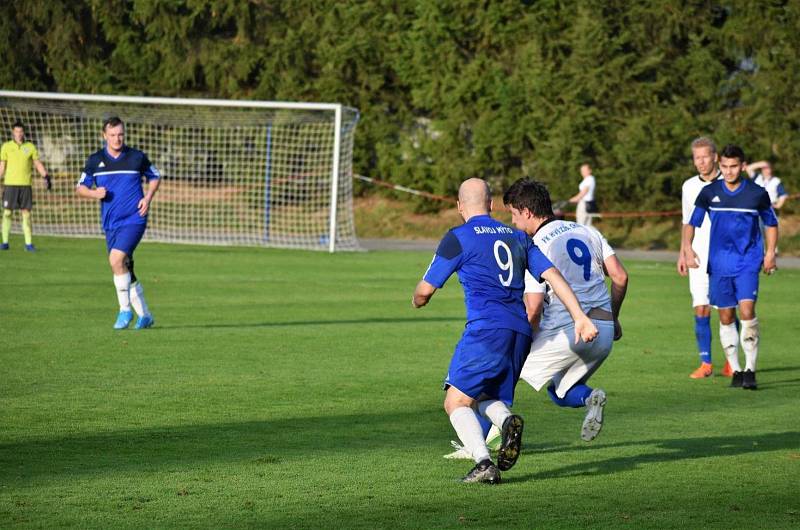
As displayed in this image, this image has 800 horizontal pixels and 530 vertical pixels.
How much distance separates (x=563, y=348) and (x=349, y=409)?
95.7 inches

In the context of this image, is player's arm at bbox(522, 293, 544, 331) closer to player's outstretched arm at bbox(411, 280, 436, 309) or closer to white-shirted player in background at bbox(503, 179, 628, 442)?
white-shirted player in background at bbox(503, 179, 628, 442)

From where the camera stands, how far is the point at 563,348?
7285 millimetres

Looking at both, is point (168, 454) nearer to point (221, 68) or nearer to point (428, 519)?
point (428, 519)

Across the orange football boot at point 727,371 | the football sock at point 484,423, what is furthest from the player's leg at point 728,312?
the football sock at point 484,423

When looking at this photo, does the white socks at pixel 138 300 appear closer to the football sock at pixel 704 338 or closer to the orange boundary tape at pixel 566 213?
the football sock at pixel 704 338

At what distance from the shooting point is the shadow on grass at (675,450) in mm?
7168

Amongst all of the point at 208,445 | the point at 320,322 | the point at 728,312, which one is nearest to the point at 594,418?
the point at 208,445

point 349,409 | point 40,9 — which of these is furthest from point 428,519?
point 40,9

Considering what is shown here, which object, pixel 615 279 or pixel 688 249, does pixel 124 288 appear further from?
pixel 615 279

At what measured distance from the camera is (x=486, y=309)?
662 cm

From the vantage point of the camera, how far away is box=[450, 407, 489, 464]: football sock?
21.3 ft

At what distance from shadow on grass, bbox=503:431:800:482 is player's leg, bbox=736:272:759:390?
2.27 m

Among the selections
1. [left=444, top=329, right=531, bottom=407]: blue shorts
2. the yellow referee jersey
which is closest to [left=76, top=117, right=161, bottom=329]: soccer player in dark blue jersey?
[left=444, top=329, right=531, bottom=407]: blue shorts

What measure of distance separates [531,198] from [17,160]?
18.4m
